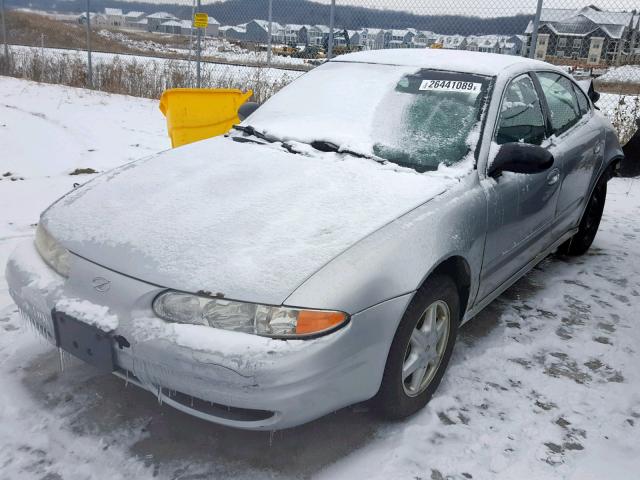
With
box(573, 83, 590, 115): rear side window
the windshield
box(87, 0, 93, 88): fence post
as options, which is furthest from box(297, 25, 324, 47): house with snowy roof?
the windshield

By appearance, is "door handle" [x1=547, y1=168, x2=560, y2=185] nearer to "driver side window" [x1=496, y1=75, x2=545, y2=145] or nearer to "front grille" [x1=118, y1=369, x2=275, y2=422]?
"driver side window" [x1=496, y1=75, x2=545, y2=145]

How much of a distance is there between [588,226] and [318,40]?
20.4 ft

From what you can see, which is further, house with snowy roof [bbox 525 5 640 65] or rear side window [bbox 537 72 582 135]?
house with snowy roof [bbox 525 5 640 65]

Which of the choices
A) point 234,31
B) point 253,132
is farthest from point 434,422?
point 234,31

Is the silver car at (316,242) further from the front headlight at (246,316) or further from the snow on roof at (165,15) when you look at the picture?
the snow on roof at (165,15)

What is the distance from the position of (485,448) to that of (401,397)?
40 cm

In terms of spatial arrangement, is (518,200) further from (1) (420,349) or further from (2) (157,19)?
(2) (157,19)

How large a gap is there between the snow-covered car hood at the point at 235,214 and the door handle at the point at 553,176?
0.92 m

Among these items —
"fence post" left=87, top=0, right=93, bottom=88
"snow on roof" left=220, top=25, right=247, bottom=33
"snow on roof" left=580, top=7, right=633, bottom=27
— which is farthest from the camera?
"fence post" left=87, top=0, right=93, bottom=88

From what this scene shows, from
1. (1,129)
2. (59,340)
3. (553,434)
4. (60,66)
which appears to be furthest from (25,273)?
(60,66)

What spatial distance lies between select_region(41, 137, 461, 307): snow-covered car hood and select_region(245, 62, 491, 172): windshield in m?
0.13

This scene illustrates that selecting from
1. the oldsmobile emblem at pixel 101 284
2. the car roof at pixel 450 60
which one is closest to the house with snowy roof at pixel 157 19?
the car roof at pixel 450 60

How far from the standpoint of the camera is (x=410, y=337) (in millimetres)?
2172

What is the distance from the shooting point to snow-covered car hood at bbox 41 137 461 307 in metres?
1.90
